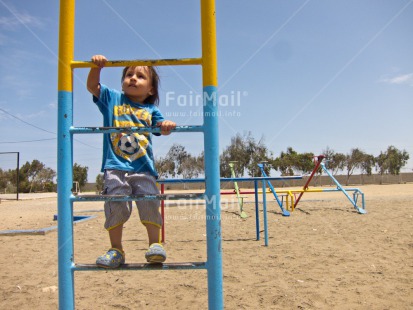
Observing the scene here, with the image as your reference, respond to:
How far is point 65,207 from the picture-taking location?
1798 mm

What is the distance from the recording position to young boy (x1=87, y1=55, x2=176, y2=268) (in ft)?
6.60

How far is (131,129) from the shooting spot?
70.9 inches

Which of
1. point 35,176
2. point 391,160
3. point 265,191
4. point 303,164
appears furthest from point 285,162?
point 265,191

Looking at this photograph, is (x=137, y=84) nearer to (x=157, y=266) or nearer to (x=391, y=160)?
(x=157, y=266)

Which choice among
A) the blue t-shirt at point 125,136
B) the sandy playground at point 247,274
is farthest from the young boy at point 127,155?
the sandy playground at point 247,274

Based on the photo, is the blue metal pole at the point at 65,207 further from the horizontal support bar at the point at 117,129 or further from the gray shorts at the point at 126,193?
the gray shorts at the point at 126,193

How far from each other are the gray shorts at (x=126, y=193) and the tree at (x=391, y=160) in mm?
54534

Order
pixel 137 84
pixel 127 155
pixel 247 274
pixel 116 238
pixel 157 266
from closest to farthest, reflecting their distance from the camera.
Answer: pixel 157 266, pixel 116 238, pixel 127 155, pixel 137 84, pixel 247 274

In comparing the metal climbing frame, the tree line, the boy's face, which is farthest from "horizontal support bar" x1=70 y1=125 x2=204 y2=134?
the tree line

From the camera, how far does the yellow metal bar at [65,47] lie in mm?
1887

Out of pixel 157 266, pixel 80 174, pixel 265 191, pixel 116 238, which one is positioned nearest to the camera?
pixel 157 266

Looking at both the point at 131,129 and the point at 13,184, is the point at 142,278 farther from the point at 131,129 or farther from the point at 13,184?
the point at 13,184

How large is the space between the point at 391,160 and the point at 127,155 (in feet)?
192

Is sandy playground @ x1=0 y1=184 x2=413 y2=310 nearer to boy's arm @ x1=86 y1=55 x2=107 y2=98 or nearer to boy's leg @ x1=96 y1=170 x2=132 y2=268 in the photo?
boy's leg @ x1=96 y1=170 x2=132 y2=268
